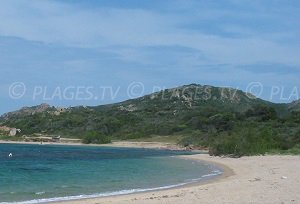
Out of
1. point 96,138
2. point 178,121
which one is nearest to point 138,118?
point 178,121

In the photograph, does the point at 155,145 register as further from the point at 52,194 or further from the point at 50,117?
the point at 52,194

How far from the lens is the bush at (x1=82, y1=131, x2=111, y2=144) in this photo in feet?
436

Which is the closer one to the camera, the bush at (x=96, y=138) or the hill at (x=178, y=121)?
the hill at (x=178, y=121)

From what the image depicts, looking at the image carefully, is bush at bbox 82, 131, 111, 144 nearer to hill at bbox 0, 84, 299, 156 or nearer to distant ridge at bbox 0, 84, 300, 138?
hill at bbox 0, 84, 299, 156

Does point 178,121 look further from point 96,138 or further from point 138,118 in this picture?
point 96,138

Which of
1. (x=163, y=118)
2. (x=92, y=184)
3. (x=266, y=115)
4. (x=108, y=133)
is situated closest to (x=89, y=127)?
(x=108, y=133)

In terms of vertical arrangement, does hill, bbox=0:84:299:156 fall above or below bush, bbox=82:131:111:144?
above

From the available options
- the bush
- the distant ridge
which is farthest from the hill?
the bush

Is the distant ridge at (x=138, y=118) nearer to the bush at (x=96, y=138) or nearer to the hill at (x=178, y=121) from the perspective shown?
the hill at (x=178, y=121)

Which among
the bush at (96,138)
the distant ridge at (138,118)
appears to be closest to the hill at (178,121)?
the distant ridge at (138,118)

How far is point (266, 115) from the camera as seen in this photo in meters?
112

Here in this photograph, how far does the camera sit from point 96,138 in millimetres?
134875

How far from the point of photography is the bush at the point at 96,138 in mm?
133000

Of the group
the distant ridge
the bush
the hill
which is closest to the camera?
the hill
